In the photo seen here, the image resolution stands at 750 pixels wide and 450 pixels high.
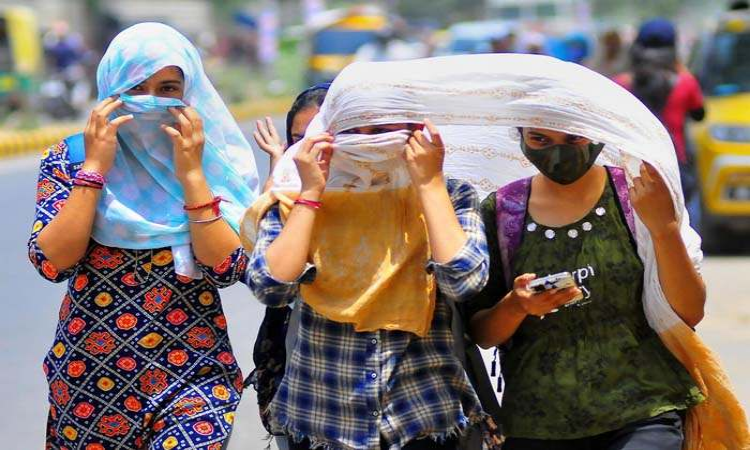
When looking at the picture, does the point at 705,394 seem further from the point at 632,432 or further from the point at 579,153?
the point at 579,153

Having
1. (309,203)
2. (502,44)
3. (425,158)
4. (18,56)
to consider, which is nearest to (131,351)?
(309,203)

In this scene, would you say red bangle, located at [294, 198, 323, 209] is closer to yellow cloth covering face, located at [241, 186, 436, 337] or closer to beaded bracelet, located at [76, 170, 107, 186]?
yellow cloth covering face, located at [241, 186, 436, 337]

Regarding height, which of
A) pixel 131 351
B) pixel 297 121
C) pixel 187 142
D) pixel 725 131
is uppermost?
pixel 187 142

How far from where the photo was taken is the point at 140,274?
11.3 ft

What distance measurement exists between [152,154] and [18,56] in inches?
1043

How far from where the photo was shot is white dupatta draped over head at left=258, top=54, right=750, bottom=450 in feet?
10.2

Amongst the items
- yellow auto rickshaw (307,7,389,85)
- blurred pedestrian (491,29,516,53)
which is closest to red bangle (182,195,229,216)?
blurred pedestrian (491,29,516,53)

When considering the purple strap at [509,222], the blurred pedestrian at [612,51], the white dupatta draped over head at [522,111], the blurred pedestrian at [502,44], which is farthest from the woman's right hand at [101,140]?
the blurred pedestrian at [502,44]

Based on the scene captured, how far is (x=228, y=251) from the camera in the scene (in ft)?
11.2

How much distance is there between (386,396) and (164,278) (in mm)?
723

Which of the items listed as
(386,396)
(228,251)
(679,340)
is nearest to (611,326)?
(679,340)

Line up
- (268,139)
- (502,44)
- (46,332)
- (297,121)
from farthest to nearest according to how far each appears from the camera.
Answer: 1. (502,44)
2. (46,332)
3. (268,139)
4. (297,121)

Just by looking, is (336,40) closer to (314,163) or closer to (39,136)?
(39,136)

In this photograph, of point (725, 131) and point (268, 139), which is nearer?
point (268, 139)
